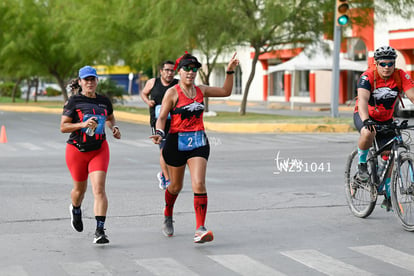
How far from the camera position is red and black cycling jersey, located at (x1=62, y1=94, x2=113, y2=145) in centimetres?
816

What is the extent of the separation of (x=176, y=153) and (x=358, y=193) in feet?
8.19

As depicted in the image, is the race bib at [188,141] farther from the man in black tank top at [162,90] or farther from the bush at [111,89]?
the bush at [111,89]

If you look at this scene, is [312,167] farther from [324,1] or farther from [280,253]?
[324,1]

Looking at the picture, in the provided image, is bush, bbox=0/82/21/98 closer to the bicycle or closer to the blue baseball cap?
the bicycle

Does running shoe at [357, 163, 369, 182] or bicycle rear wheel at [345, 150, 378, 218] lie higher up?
running shoe at [357, 163, 369, 182]

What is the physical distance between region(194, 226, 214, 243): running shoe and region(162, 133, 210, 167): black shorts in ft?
2.27

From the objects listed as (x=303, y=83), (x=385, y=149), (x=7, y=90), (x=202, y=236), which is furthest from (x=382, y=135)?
(x=7, y=90)

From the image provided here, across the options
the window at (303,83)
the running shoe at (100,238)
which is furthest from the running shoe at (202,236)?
the window at (303,83)

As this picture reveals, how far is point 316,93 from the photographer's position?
5653cm

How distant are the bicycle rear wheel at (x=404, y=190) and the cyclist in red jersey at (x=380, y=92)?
377mm

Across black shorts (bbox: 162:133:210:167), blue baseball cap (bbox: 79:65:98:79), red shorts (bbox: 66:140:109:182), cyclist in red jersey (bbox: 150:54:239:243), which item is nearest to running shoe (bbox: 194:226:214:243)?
cyclist in red jersey (bbox: 150:54:239:243)

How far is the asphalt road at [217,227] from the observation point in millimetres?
7129

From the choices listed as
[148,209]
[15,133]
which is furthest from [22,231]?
[15,133]

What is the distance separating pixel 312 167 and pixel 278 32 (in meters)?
18.5
